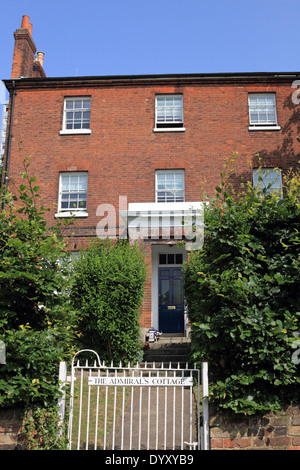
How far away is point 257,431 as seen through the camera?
4.97 metres

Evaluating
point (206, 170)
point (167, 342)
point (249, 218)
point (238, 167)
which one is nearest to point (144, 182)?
point (206, 170)

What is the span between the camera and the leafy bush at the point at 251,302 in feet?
16.0

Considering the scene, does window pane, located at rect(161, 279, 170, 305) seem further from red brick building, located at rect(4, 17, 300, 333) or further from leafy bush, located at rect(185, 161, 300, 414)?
leafy bush, located at rect(185, 161, 300, 414)

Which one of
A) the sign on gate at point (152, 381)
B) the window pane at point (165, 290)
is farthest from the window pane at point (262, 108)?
the sign on gate at point (152, 381)

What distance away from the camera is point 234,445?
195 inches

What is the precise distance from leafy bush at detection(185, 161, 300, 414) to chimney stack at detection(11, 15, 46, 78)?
16233 mm

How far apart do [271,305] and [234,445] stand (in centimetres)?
171

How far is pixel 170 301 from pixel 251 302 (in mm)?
12108

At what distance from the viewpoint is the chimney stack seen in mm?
18656

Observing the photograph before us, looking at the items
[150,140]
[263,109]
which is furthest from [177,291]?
[263,109]

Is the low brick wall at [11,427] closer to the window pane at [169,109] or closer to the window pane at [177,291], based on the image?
the window pane at [177,291]

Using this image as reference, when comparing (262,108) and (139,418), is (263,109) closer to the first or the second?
(262,108)

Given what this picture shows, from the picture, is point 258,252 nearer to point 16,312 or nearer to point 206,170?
point 16,312

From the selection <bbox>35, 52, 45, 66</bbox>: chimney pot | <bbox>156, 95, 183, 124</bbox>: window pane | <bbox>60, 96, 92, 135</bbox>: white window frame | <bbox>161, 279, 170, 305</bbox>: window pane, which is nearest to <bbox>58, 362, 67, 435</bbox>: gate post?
<bbox>161, 279, 170, 305</bbox>: window pane
